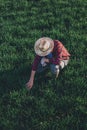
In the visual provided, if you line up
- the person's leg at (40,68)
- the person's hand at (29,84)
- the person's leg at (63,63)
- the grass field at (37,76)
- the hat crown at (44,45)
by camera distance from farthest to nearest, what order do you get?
the person's leg at (40,68) → the person's leg at (63,63) → the person's hand at (29,84) → the hat crown at (44,45) → the grass field at (37,76)

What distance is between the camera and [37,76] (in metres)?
8.20

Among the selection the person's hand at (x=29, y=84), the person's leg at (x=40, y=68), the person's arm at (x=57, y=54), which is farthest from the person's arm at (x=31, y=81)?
the person's arm at (x=57, y=54)

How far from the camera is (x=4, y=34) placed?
984 cm

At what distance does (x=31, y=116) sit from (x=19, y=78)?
1289mm

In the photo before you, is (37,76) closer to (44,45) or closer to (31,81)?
(31,81)

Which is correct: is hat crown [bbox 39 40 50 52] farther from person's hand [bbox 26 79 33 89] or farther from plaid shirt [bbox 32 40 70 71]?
person's hand [bbox 26 79 33 89]

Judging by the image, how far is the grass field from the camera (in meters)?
6.99

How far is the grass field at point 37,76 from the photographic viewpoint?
6988mm

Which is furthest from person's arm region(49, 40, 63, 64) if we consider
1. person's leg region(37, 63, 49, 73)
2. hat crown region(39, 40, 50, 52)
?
hat crown region(39, 40, 50, 52)

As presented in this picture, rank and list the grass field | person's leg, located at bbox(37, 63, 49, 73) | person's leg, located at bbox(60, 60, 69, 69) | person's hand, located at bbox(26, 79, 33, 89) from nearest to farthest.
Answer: the grass field < person's hand, located at bbox(26, 79, 33, 89) < person's leg, located at bbox(60, 60, 69, 69) < person's leg, located at bbox(37, 63, 49, 73)

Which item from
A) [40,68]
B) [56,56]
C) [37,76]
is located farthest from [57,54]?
[37,76]

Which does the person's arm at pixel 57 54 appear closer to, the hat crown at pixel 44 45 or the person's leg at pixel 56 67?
the person's leg at pixel 56 67

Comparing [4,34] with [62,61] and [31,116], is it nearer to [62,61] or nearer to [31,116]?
[62,61]

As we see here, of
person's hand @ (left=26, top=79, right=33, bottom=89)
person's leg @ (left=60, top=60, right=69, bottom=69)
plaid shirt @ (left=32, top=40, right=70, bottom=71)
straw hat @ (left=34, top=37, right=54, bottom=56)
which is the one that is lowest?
person's hand @ (left=26, top=79, right=33, bottom=89)
